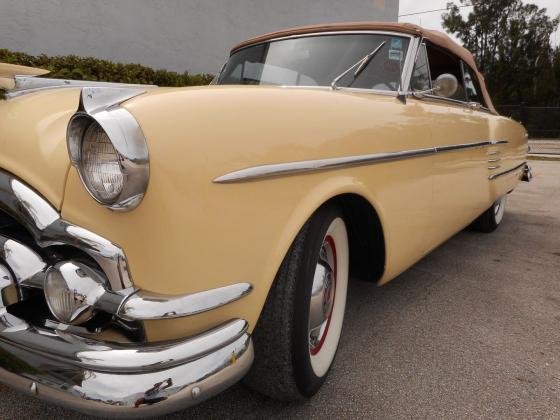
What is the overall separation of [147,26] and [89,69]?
2.03 meters

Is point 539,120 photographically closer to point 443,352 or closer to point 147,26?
point 147,26

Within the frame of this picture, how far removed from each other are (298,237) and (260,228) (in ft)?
0.72

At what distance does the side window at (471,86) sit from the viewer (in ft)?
10.6

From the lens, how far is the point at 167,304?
3.34ft

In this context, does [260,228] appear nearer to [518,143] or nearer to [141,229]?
[141,229]

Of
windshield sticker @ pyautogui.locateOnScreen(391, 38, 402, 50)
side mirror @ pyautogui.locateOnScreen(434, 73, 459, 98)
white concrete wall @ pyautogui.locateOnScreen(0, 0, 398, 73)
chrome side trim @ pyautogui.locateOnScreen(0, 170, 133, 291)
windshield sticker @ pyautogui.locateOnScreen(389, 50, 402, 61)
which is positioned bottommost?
chrome side trim @ pyautogui.locateOnScreen(0, 170, 133, 291)

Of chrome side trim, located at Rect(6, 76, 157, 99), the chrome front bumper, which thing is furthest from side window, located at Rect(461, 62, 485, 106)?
the chrome front bumper

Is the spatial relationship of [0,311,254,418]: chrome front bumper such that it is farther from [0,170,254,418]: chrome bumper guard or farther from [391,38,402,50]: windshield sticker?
[391,38,402,50]: windshield sticker

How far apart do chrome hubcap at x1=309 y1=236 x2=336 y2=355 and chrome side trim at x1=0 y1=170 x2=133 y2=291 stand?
2.18ft

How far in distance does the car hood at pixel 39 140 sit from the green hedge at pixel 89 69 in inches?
130

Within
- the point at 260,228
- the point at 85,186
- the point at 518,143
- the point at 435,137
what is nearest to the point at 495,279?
the point at 435,137

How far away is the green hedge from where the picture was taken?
4.77 m

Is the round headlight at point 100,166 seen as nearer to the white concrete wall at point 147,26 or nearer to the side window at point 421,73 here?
the side window at point 421,73

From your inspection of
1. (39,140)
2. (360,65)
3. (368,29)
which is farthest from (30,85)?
(368,29)
